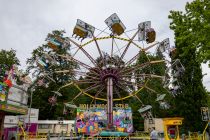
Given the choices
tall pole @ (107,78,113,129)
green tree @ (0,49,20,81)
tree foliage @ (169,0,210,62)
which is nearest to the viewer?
tree foliage @ (169,0,210,62)

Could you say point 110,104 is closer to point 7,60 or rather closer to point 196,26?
point 196,26

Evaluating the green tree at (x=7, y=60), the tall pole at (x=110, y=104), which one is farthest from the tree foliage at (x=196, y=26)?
the green tree at (x=7, y=60)

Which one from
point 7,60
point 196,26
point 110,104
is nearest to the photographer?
point 196,26

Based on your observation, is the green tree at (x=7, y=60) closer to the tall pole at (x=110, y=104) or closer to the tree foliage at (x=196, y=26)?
the tall pole at (x=110, y=104)

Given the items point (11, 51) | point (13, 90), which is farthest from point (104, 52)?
point (11, 51)

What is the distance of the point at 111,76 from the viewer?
104 feet

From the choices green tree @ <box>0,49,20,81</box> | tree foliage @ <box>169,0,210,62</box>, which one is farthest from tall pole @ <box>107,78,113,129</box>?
green tree @ <box>0,49,20,81</box>

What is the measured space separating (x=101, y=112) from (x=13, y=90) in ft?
80.9

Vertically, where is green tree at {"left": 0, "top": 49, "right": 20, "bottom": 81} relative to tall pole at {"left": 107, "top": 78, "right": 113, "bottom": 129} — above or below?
above

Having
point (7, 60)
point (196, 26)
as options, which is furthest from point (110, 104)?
point (7, 60)

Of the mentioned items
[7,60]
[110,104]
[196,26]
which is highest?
[7,60]

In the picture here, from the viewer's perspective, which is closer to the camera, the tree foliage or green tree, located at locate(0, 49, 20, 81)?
the tree foliage

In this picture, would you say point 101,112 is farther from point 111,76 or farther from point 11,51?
point 11,51

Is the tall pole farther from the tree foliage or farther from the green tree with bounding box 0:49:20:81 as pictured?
the green tree with bounding box 0:49:20:81
